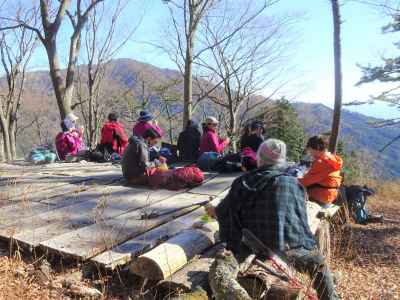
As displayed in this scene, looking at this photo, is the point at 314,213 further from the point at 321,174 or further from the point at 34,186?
the point at 34,186

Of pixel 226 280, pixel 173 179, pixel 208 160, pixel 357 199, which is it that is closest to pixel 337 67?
pixel 357 199

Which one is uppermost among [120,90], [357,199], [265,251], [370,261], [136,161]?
[120,90]

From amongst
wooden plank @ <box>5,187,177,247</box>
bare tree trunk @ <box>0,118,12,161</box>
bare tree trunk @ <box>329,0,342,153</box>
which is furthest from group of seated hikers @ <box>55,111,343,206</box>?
bare tree trunk @ <box>0,118,12,161</box>

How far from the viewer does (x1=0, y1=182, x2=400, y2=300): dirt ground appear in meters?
2.70

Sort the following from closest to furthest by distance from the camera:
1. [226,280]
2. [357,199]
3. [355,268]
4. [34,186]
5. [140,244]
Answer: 1. [226,280]
2. [140,244]
3. [355,268]
4. [34,186]
5. [357,199]

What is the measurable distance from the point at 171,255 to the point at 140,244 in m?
0.47

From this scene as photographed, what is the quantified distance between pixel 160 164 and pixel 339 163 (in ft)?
9.16

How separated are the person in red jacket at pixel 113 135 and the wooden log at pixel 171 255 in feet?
18.6

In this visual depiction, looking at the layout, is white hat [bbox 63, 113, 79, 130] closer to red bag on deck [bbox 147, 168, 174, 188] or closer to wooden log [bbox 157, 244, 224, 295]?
red bag on deck [bbox 147, 168, 174, 188]

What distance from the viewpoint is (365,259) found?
594 cm

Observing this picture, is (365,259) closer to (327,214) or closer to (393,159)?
(327,214)

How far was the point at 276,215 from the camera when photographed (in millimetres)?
2807

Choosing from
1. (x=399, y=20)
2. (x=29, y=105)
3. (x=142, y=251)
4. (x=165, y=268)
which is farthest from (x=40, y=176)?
(x=29, y=105)

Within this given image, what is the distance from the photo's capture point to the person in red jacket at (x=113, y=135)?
8719 mm
